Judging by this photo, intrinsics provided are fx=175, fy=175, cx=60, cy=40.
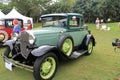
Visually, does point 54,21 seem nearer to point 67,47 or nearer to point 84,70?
point 67,47

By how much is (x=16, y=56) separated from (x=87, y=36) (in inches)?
122

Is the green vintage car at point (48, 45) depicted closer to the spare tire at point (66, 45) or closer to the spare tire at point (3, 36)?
the spare tire at point (66, 45)

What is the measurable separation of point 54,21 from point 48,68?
82.3 inches

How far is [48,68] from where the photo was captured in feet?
15.8

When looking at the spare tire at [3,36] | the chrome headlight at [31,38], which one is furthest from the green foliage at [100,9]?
the chrome headlight at [31,38]

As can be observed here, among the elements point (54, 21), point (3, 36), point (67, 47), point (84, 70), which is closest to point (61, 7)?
point (3, 36)

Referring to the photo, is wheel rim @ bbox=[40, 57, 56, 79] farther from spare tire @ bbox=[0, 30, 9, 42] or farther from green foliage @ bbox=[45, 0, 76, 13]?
green foliage @ bbox=[45, 0, 76, 13]

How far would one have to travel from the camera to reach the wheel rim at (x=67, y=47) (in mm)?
5617

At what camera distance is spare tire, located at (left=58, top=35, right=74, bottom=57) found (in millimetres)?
5413

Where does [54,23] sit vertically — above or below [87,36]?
above

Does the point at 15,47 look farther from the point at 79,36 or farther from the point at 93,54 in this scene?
the point at 93,54

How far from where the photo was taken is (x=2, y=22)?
10.3 meters

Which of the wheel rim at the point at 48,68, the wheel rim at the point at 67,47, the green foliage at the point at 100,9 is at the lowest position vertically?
the wheel rim at the point at 48,68

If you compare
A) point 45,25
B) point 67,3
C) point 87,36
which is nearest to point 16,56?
point 45,25
